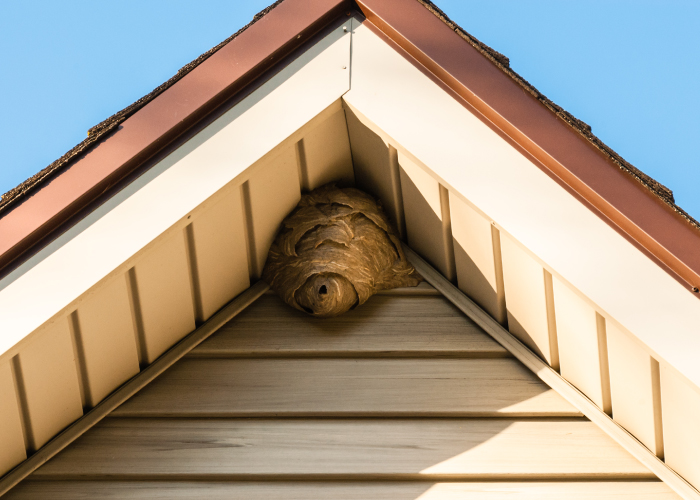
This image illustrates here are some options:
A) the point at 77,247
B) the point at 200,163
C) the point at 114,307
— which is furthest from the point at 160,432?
the point at 200,163

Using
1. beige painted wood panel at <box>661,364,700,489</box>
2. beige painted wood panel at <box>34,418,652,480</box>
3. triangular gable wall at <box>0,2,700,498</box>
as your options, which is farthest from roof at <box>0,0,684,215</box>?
beige painted wood panel at <box>34,418,652,480</box>

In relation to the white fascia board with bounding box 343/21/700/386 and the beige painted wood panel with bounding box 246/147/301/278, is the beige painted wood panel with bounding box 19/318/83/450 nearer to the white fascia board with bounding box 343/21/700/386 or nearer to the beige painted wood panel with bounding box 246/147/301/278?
the beige painted wood panel with bounding box 246/147/301/278

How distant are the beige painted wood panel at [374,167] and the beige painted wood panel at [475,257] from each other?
27cm

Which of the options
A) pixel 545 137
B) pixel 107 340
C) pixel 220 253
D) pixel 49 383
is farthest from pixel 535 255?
pixel 49 383

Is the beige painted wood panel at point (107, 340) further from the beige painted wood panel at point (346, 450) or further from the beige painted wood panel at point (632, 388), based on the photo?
the beige painted wood panel at point (632, 388)

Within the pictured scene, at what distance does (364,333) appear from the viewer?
2.13 meters

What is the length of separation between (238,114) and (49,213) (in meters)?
0.51

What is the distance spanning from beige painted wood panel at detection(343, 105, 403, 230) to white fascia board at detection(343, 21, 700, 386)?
24cm

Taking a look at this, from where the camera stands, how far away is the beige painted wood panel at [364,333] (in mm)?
2088

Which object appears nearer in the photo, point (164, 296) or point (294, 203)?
point (164, 296)

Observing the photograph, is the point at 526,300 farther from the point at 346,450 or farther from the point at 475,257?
the point at 346,450

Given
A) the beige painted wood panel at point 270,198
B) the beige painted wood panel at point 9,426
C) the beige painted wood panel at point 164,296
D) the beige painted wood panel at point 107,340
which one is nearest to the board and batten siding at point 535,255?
the beige painted wood panel at point 270,198

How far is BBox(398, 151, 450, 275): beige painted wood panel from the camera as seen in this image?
1.98 metres

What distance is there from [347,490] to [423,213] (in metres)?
0.90
